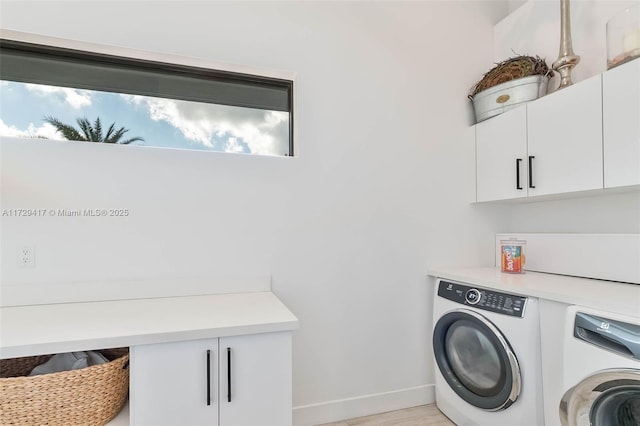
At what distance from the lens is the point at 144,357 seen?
1.18 meters

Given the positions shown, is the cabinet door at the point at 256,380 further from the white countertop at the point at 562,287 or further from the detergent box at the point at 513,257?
the detergent box at the point at 513,257

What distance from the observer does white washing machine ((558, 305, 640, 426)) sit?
3.71 ft

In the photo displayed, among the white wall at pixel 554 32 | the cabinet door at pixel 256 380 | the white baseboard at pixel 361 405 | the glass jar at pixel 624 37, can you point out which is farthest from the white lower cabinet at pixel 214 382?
the white wall at pixel 554 32

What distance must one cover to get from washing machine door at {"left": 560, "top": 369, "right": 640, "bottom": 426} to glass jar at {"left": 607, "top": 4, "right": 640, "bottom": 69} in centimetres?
142

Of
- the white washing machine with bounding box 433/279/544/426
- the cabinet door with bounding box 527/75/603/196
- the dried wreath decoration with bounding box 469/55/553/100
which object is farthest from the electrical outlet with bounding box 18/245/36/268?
the dried wreath decoration with bounding box 469/55/553/100

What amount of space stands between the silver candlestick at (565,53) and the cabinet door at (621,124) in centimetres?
33

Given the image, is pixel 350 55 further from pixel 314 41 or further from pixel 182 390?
pixel 182 390

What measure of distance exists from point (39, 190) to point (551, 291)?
7.84 ft

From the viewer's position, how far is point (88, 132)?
1.78m

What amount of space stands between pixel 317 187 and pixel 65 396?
145 cm

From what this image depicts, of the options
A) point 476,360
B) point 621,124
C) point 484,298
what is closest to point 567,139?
point 621,124

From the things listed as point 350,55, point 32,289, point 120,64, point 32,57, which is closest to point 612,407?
point 350,55

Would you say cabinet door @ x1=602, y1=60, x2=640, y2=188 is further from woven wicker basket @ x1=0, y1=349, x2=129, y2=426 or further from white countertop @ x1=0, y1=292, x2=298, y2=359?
woven wicker basket @ x1=0, y1=349, x2=129, y2=426

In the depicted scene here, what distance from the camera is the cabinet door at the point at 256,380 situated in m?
1.26
